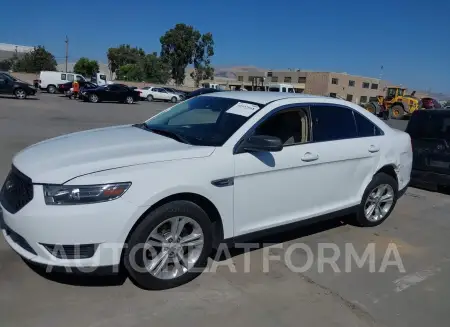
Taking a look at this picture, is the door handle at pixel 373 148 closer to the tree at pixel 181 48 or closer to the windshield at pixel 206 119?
the windshield at pixel 206 119

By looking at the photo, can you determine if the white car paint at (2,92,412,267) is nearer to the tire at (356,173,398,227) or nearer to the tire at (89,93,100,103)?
the tire at (356,173,398,227)

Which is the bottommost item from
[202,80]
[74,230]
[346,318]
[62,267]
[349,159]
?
[346,318]

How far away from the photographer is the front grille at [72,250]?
286 cm

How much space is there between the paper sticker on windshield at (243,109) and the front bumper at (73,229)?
1.46 metres

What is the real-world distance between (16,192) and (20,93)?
24.8 metres

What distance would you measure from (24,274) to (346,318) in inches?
106

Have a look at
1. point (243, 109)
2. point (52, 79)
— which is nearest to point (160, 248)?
point (243, 109)

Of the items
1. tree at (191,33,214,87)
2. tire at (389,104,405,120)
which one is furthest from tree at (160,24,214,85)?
tire at (389,104,405,120)

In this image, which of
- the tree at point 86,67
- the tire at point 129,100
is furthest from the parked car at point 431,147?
the tree at point 86,67

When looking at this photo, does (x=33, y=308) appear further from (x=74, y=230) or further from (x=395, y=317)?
(x=395, y=317)

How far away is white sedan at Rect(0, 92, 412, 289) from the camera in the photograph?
287 centimetres

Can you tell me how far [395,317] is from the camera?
10.1 feet

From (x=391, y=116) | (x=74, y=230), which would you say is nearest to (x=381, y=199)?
(x=74, y=230)

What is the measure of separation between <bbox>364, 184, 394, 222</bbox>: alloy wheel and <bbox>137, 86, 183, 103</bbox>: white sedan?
3511 centimetres
